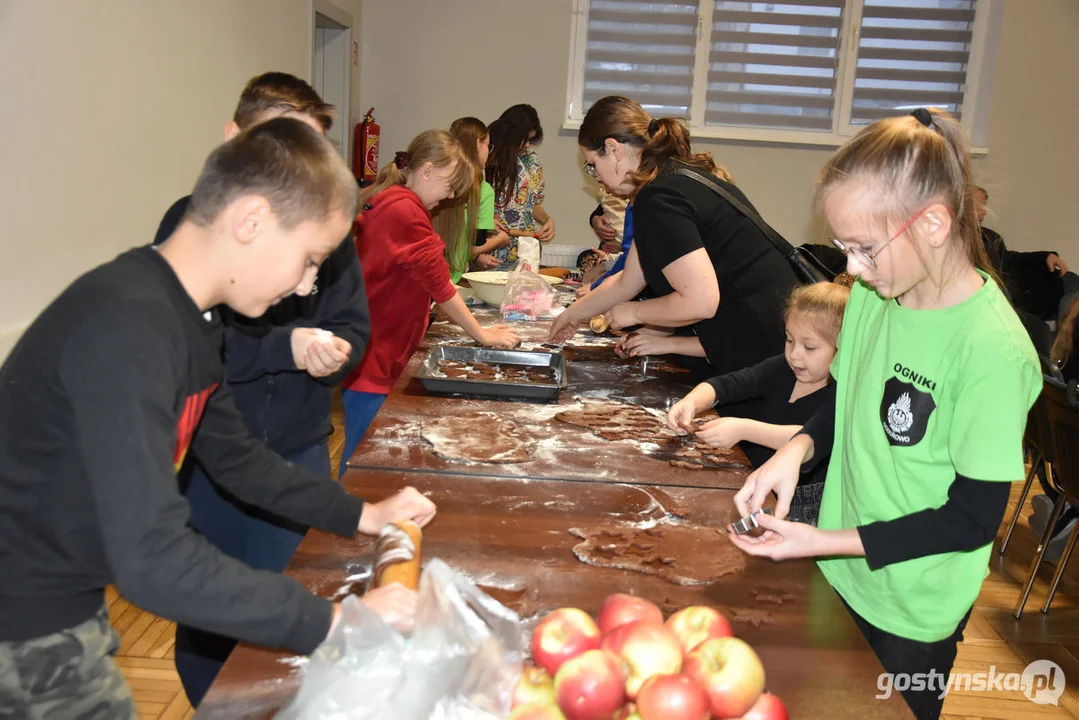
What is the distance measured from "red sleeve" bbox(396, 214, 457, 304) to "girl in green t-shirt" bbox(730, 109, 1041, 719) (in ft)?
4.57

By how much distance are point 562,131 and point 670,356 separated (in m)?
3.92

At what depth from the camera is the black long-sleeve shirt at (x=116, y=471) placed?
0.94 m

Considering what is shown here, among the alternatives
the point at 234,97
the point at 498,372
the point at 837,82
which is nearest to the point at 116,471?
the point at 498,372

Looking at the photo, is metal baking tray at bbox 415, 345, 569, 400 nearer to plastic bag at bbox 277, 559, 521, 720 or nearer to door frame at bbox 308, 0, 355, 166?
plastic bag at bbox 277, 559, 521, 720

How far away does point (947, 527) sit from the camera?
1314 millimetres

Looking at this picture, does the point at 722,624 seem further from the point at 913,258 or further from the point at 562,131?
the point at 562,131

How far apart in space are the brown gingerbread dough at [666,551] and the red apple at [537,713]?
17.9 inches

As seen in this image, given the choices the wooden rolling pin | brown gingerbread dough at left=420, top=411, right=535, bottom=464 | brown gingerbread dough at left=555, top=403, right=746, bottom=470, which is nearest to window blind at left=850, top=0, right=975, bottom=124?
brown gingerbread dough at left=555, top=403, right=746, bottom=470

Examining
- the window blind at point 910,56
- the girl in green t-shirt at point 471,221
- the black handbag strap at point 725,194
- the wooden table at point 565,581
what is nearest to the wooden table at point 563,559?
the wooden table at point 565,581

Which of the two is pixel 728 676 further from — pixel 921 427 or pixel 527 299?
pixel 527 299

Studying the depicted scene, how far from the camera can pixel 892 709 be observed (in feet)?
3.59

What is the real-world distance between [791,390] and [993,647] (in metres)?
1.41

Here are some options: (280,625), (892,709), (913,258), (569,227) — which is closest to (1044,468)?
(913,258)

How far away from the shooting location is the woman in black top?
256 cm
